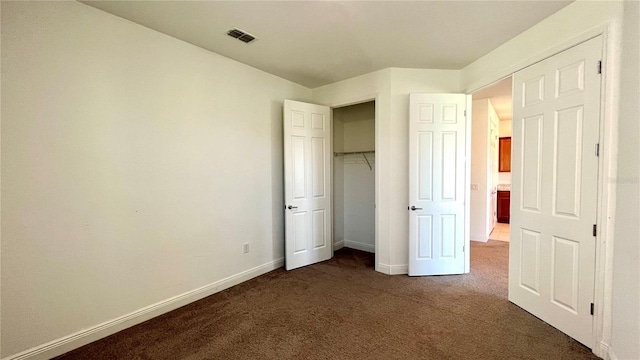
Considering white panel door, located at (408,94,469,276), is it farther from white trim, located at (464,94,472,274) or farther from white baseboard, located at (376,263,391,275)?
white baseboard, located at (376,263,391,275)

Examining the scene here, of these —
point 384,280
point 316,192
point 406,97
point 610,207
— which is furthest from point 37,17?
point 610,207

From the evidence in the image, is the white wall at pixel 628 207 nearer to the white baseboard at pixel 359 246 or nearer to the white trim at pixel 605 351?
the white trim at pixel 605 351

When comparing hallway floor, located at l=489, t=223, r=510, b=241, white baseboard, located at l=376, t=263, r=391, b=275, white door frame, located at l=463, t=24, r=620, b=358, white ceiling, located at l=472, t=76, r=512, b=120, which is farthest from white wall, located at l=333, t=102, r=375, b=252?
white door frame, located at l=463, t=24, r=620, b=358

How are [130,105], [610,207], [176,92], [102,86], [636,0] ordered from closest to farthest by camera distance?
[636,0] → [610,207] → [102,86] → [130,105] → [176,92]

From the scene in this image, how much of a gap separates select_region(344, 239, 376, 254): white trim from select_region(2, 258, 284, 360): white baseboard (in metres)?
1.98

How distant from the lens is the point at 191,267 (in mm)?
2750

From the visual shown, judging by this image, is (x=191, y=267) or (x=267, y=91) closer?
(x=191, y=267)

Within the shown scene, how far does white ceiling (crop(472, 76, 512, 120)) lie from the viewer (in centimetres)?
383

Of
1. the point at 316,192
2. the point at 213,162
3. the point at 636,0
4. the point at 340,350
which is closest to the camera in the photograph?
the point at 636,0

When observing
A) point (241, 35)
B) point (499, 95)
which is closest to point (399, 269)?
point (241, 35)

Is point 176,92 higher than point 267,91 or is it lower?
lower

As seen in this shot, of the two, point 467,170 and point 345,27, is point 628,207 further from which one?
point 345,27

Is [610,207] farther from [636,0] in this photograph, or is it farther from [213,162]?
[213,162]

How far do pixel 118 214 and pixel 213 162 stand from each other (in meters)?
1.00
